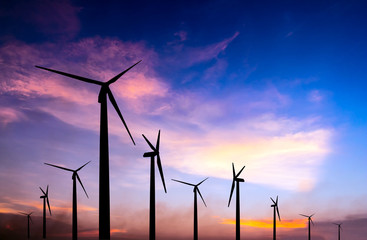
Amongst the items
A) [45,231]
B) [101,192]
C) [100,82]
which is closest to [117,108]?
[100,82]

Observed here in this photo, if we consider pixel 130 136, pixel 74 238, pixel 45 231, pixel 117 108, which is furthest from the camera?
pixel 45 231

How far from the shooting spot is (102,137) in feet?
121

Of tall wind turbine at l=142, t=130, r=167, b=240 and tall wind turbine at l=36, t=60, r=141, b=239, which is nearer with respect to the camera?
tall wind turbine at l=36, t=60, r=141, b=239

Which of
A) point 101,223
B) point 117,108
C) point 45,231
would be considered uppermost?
point 117,108

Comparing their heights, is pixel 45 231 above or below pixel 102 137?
below

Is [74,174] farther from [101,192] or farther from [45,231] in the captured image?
[101,192]

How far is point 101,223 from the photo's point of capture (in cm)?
3516

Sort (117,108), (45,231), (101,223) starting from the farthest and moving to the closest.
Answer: (45,231), (117,108), (101,223)

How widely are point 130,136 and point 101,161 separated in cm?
641

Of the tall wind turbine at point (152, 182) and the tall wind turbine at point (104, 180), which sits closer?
the tall wind turbine at point (104, 180)

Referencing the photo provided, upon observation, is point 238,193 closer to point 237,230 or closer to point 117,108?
point 237,230

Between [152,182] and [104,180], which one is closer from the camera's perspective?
[104,180]

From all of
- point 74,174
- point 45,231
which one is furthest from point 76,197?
point 45,231

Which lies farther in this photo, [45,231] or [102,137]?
[45,231]
